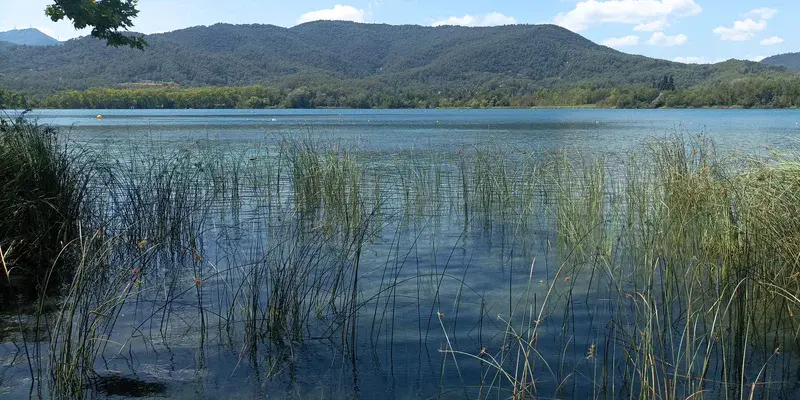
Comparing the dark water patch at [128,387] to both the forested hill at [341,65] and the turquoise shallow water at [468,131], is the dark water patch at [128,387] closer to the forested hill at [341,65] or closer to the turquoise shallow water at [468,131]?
the turquoise shallow water at [468,131]

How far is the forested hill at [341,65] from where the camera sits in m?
133

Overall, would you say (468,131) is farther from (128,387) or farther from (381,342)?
(128,387)

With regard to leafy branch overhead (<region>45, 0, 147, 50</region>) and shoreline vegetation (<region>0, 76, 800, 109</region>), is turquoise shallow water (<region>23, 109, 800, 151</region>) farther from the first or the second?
shoreline vegetation (<region>0, 76, 800, 109</region>)

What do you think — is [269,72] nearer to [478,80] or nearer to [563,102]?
[478,80]

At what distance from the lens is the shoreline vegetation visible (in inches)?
3816

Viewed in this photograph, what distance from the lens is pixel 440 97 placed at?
135 metres

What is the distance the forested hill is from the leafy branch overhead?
339 ft

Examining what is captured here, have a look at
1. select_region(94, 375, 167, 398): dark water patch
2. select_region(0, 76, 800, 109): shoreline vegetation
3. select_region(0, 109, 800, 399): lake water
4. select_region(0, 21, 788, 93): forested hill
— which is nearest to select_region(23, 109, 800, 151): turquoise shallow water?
select_region(0, 109, 800, 399): lake water

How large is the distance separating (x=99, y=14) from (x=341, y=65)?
190 metres

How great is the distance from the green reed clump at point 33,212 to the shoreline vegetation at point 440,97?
316 feet

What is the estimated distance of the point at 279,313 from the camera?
4.98m

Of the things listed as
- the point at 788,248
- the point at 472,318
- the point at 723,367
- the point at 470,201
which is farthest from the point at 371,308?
the point at 470,201

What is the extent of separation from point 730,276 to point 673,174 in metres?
2.98

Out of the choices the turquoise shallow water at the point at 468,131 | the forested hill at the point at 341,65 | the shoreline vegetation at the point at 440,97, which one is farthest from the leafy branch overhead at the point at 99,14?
the forested hill at the point at 341,65
